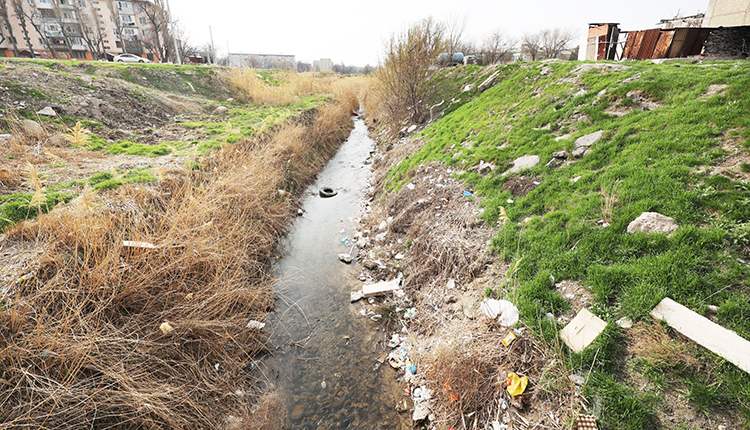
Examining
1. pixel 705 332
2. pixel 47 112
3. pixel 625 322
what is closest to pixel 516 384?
pixel 625 322

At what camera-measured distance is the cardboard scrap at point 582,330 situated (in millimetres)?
2432

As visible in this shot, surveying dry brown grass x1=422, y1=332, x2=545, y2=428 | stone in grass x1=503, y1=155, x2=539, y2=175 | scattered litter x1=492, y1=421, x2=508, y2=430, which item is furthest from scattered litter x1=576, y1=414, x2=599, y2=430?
stone in grass x1=503, y1=155, x2=539, y2=175

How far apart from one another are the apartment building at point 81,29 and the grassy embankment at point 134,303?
37582 mm

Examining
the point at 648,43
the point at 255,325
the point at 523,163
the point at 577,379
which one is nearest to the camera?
the point at 577,379

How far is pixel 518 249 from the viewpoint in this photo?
11.5ft

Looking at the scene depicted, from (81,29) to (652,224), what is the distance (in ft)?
189

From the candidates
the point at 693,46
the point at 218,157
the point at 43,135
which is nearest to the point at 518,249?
the point at 218,157

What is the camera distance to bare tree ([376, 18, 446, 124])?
1045 centimetres

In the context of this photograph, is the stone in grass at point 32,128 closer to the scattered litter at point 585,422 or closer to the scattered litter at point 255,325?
the scattered litter at point 255,325

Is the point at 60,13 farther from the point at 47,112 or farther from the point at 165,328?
the point at 165,328

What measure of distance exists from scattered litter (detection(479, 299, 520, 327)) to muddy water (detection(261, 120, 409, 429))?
4.51 feet

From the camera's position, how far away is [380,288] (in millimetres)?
4730

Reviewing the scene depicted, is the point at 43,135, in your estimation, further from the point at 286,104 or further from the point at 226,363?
the point at 286,104

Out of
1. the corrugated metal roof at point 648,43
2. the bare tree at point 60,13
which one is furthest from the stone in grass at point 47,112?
the bare tree at point 60,13
